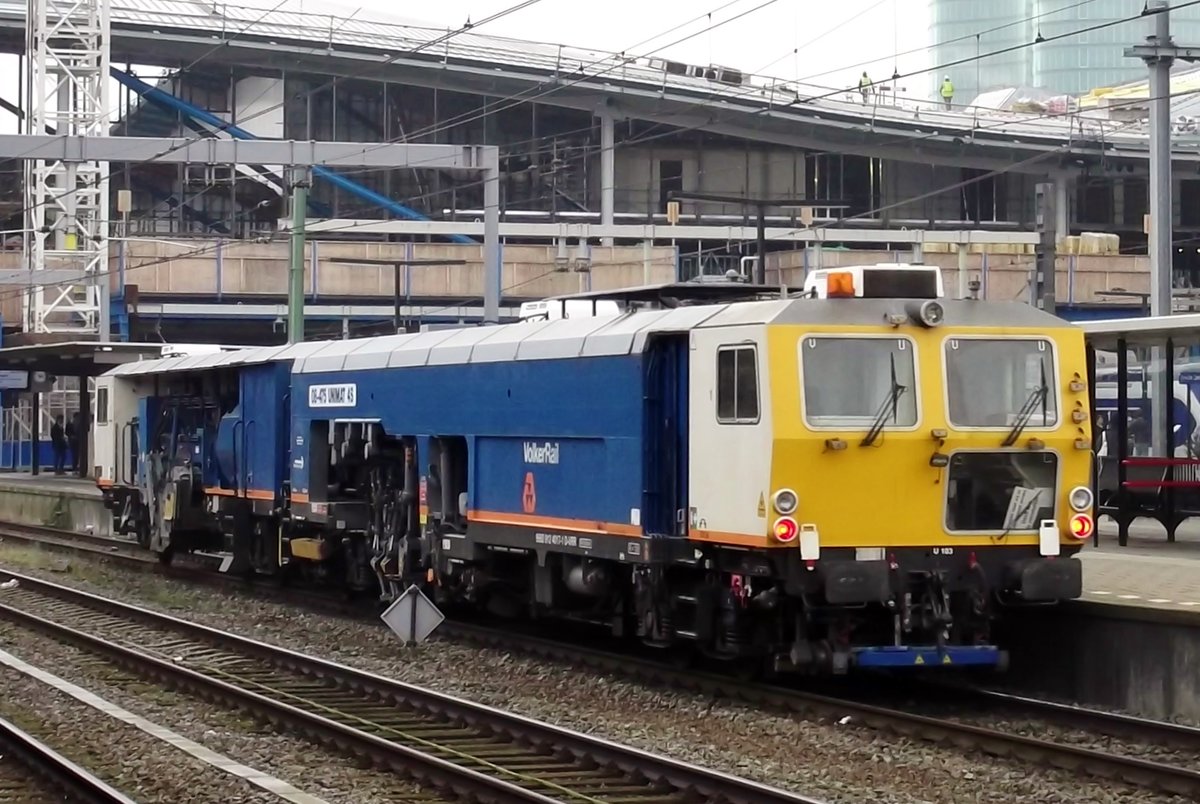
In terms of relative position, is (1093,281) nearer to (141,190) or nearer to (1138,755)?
(141,190)

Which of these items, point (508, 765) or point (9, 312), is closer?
point (508, 765)

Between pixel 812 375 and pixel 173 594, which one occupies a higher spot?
pixel 812 375

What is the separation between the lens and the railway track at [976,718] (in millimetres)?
10719

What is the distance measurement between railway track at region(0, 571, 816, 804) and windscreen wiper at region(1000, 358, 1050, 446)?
156 inches

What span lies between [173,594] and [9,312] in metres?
34.9

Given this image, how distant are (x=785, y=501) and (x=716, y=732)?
1.62m

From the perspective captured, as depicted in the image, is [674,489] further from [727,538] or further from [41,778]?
[41,778]

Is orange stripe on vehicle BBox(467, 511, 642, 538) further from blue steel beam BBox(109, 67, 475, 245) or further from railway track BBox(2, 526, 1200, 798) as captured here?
blue steel beam BBox(109, 67, 475, 245)

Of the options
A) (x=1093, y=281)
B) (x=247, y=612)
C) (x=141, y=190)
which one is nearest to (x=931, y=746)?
(x=247, y=612)

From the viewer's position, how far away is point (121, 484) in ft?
94.9

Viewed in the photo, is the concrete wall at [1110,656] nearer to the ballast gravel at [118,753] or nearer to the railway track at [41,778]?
the ballast gravel at [118,753]

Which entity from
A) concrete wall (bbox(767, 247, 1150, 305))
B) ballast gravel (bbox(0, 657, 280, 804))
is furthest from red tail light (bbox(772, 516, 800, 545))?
concrete wall (bbox(767, 247, 1150, 305))

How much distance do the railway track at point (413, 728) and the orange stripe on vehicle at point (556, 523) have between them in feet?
6.31

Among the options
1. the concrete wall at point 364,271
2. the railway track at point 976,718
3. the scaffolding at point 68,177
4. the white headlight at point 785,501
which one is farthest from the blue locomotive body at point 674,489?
the concrete wall at point 364,271
